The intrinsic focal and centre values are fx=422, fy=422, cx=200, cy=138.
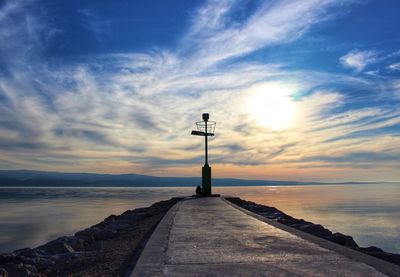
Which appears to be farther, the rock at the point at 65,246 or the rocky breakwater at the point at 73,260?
the rock at the point at 65,246

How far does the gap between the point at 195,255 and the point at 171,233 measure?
2.29 m

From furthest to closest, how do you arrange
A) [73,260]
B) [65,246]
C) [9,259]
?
[65,246], [9,259], [73,260]

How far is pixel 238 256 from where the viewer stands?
558 centimetres

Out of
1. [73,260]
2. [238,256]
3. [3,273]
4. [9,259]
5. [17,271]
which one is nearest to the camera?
[238,256]

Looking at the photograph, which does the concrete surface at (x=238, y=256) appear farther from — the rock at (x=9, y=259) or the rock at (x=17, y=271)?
the rock at (x=9, y=259)

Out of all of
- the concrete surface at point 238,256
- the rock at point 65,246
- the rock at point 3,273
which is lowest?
the rock at point 3,273

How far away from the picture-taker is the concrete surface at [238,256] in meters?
4.73

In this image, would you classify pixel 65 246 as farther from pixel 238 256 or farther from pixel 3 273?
pixel 238 256

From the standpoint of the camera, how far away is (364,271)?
188 inches

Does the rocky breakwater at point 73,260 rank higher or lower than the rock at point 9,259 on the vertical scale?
higher

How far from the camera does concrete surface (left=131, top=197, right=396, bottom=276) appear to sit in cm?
473

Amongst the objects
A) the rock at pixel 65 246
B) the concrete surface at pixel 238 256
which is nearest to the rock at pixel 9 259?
the rock at pixel 65 246

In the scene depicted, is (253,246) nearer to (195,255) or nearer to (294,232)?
(195,255)

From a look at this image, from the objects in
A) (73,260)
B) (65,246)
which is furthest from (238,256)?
(65,246)
